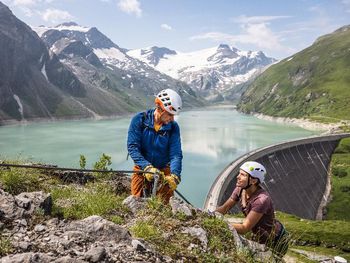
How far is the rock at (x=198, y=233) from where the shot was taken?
650 cm

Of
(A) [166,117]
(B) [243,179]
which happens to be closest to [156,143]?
(A) [166,117]

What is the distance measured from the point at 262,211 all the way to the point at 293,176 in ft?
244

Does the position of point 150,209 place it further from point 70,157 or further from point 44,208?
point 70,157

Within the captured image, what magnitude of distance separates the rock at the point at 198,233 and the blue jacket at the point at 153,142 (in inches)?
98.0

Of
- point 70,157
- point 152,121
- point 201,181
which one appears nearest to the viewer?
point 152,121

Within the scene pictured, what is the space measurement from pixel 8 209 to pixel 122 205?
2285mm

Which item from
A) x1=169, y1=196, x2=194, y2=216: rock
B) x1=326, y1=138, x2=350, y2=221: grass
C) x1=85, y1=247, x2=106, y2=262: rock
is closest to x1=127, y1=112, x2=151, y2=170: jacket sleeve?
x1=169, y1=196, x2=194, y2=216: rock

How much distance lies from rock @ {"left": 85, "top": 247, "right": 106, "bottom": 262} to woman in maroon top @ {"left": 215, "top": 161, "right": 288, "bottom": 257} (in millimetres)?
3109

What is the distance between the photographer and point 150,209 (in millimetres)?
7453

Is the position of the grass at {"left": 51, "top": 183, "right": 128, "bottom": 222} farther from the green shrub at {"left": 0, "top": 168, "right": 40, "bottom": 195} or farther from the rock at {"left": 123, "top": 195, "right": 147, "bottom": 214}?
the green shrub at {"left": 0, "top": 168, "right": 40, "bottom": 195}

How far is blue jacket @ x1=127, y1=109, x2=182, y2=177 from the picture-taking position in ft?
30.7

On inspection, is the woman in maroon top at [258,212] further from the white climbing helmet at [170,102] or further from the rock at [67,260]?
the rock at [67,260]

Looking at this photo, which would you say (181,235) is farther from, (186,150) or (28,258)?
(186,150)

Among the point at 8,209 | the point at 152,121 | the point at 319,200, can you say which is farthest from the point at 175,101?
the point at 319,200
